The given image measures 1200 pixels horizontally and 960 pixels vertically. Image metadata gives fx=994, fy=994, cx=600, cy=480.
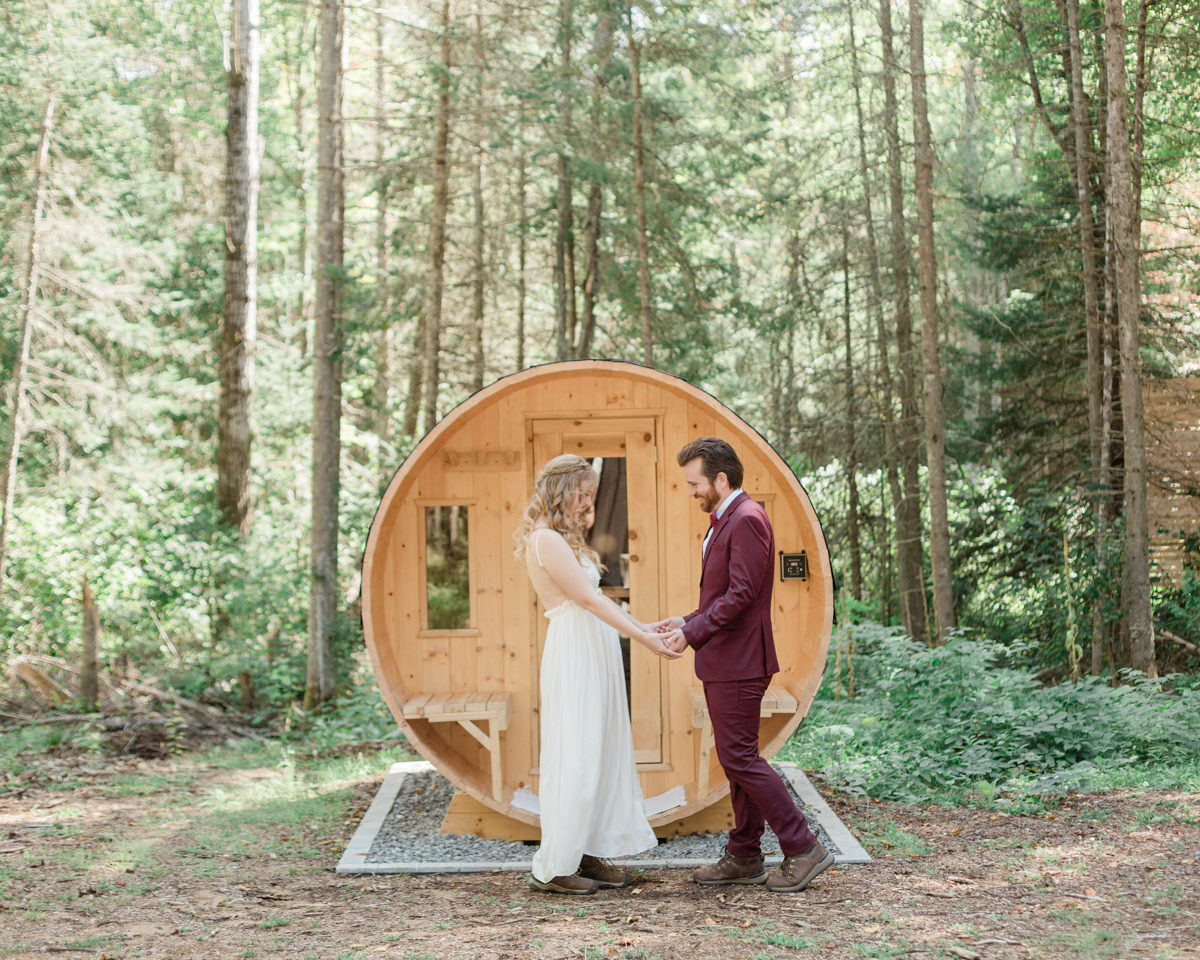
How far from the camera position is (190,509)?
1144 cm

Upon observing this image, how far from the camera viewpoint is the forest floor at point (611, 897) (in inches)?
145

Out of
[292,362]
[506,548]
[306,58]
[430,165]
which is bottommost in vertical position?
[506,548]

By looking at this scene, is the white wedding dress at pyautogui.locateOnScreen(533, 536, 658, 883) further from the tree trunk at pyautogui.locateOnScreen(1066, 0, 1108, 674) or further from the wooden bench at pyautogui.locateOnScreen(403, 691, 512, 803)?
the tree trunk at pyautogui.locateOnScreen(1066, 0, 1108, 674)

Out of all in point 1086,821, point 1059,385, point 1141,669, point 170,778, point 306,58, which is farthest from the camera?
point 306,58

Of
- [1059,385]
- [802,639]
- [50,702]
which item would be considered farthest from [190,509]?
[1059,385]

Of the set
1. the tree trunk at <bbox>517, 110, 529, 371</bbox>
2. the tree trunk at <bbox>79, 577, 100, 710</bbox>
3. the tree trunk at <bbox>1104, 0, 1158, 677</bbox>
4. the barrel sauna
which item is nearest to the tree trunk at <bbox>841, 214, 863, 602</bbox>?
the tree trunk at <bbox>1104, 0, 1158, 677</bbox>

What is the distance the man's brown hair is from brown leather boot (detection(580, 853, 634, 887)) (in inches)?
71.8

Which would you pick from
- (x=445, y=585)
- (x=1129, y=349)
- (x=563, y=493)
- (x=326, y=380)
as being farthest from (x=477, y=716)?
(x=1129, y=349)

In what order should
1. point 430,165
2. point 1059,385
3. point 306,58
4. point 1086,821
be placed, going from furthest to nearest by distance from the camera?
point 306,58, point 1059,385, point 430,165, point 1086,821

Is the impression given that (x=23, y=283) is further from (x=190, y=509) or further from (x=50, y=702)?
(x=50, y=702)

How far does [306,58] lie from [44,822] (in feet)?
54.2

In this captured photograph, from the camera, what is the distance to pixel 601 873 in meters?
4.55

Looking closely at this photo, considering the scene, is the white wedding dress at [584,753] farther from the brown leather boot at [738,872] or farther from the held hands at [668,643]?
the brown leather boot at [738,872]

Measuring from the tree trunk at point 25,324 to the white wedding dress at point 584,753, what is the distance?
9.26 metres
